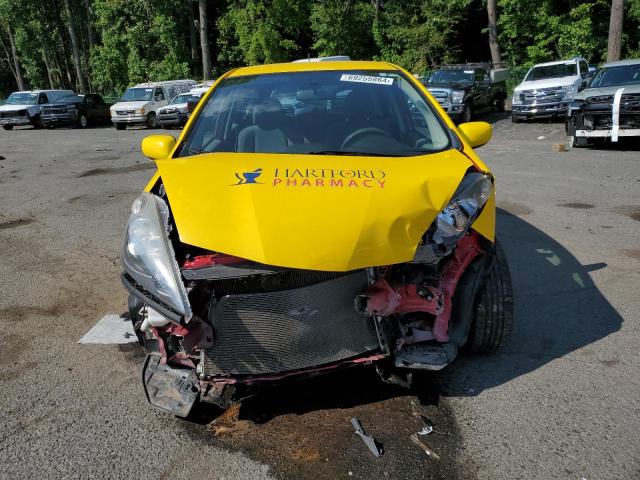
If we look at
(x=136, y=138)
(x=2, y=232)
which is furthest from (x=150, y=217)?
(x=136, y=138)

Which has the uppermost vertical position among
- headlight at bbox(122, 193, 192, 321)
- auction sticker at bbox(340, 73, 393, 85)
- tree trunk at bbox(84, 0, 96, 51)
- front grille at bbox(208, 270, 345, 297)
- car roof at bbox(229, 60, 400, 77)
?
tree trunk at bbox(84, 0, 96, 51)

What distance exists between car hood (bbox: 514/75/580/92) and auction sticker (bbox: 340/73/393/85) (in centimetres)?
1458

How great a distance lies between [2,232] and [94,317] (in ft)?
11.2

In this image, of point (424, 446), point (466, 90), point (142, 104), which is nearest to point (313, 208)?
point (424, 446)

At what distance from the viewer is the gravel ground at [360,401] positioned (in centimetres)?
247

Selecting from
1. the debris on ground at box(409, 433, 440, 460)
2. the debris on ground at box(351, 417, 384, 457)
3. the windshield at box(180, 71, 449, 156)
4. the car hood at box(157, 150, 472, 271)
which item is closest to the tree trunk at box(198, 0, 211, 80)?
the windshield at box(180, 71, 449, 156)

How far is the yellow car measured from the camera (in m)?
2.41

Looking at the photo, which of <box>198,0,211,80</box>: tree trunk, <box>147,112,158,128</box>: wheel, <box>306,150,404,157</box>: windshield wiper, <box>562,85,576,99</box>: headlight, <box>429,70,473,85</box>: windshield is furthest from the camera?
<box>198,0,211,80</box>: tree trunk

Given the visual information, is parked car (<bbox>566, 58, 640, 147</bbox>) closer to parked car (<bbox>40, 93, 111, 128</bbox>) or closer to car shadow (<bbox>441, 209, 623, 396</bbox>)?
car shadow (<bbox>441, 209, 623, 396</bbox>)

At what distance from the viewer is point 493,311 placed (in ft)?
10.2

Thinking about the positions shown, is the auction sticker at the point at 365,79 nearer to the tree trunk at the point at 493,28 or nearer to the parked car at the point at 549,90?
the parked car at the point at 549,90

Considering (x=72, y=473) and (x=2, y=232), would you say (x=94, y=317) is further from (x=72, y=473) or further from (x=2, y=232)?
(x=2, y=232)

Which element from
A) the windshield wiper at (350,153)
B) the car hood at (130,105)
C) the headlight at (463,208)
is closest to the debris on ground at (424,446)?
the headlight at (463,208)

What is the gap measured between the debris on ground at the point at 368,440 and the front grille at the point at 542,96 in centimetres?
1637
